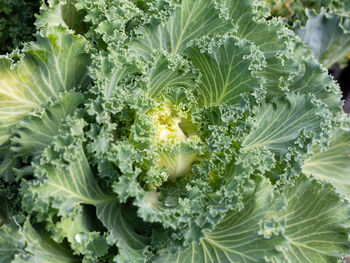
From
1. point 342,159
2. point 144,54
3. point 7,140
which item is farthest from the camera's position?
point 342,159

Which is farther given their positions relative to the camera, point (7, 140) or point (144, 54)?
point (144, 54)

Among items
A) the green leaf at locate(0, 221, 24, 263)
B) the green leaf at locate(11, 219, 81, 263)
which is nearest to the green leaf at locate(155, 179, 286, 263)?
the green leaf at locate(11, 219, 81, 263)

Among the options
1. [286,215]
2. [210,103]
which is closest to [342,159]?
[286,215]

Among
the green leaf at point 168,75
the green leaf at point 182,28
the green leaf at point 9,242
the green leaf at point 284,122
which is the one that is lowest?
A: the green leaf at point 284,122

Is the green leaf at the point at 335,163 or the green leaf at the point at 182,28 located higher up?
the green leaf at the point at 182,28

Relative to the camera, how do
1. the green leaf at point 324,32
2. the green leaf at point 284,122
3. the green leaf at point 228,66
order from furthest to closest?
the green leaf at point 324,32 → the green leaf at point 284,122 → the green leaf at point 228,66

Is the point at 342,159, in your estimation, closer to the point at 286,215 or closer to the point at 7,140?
the point at 286,215

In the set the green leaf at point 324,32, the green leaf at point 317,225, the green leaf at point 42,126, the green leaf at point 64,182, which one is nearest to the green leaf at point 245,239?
the green leaf at point 317,225

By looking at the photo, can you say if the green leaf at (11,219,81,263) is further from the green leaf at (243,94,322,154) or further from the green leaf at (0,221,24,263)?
the green leaf at (243,94,322,154)

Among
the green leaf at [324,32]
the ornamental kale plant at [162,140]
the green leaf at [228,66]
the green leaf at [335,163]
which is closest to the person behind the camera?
the ornamental kale plant at [162,140]

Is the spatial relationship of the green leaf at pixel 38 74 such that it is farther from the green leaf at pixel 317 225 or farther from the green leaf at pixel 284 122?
the green leaf at pixel 317 225
